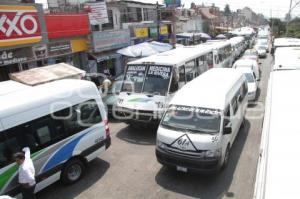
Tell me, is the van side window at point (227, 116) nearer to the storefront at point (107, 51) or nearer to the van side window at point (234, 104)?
the van side window at point (234, 104)

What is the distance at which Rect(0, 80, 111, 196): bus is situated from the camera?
6184 millimetres

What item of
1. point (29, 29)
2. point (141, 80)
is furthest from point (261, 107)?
point (29, 29)

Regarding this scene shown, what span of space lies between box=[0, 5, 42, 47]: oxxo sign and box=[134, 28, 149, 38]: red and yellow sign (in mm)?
11782

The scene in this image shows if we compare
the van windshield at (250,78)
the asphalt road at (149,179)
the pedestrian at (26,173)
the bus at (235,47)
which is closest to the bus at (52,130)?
the pedestrian at (26,173)

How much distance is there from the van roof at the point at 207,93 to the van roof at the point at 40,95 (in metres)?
2.70

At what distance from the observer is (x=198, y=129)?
7.53 metres

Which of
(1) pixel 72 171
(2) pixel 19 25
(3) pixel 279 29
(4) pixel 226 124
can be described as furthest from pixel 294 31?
(1) pixel 72 171

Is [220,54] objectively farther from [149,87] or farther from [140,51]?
[149,87]

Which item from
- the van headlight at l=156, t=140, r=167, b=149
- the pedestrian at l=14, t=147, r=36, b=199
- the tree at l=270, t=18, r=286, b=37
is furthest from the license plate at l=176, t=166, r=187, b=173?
the tree at l=270, t=18, r=286, b=37

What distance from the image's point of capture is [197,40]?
131ft

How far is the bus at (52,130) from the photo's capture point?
6.18 m

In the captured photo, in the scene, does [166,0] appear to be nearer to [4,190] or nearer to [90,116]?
[90,116]

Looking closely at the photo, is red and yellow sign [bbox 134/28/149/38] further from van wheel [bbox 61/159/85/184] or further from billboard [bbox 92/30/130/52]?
van wheel [bbox 61/159/85/184]

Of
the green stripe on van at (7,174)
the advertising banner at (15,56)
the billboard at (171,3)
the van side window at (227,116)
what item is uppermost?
the billboard at (171,3)
